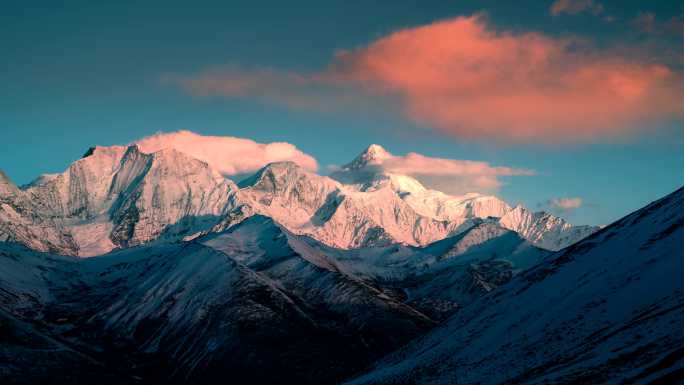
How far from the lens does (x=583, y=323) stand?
4011 inches

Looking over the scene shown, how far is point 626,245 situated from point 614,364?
7253 centimetres

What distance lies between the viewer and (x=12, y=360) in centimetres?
17250

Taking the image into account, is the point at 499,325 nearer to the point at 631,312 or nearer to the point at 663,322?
the point at 631,312

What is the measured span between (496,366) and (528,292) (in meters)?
49.3

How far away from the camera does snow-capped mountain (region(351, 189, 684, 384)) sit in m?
74.6

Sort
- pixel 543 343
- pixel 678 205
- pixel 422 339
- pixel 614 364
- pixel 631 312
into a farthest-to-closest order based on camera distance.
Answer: pixel 422 339
pixel 678 205
pixel 543 343
pixel 631 312
pixel 614 364

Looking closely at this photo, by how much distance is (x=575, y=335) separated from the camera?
97.6 meters

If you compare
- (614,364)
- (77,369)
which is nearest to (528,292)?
(614,364)

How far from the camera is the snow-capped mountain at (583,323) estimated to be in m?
74.6

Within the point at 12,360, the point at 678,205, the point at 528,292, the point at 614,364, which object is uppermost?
the point at 12,360

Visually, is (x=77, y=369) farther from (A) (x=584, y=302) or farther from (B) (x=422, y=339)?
(A) (x=584, y=302)

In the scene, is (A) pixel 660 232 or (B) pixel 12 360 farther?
(B) pixel 12 360

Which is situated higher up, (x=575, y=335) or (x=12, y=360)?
(x=12, y=360)

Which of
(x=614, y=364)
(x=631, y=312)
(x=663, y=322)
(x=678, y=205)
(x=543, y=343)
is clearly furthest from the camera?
(x=678, y=205)
